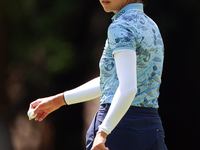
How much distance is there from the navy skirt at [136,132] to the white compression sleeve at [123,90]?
0.10 m

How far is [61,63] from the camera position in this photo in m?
3.51

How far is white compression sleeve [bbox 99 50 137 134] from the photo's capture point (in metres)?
1.47

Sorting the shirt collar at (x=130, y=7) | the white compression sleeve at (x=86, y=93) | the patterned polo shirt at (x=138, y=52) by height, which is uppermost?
the shirt collar at (x=130, y=7)

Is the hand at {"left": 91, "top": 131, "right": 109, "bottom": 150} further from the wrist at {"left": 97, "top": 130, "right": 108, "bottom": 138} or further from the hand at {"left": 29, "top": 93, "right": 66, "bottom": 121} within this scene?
the hand at {"left": 29, "top": 93, "right": 66, "bottom": 121}

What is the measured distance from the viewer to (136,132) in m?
1.58

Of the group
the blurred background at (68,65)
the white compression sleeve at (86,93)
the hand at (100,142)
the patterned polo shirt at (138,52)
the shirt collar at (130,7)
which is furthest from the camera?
the blurred background at (68,65)

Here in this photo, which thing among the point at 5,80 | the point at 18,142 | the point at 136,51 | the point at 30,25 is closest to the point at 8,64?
the point at 5,80

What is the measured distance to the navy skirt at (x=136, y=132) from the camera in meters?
1.56

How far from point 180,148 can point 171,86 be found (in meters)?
0.57

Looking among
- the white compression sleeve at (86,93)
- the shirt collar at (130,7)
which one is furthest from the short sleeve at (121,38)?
the white compression sleeve at (86,93)

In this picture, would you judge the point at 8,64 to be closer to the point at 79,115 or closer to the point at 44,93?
the point at 44,93

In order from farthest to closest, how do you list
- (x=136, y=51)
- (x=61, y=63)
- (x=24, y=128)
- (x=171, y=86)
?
1. (x=24, y=128)
2. (x=61, y=63)
3. (x=171, y=86)
4. (x=136, y=51)

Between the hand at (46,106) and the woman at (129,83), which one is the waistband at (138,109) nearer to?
the woman at (129,83)

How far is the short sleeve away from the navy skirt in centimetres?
28
